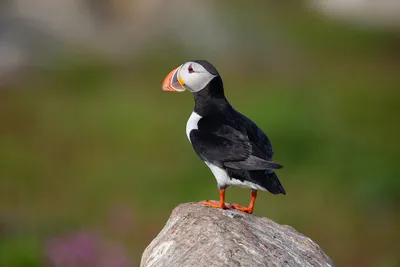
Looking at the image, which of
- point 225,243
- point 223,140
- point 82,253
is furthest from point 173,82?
point 82,253

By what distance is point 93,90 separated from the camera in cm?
2925

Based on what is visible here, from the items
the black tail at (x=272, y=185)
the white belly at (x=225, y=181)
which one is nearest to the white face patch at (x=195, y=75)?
the white belly at (x=225, y=181)

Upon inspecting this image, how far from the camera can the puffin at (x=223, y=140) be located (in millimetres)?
7488

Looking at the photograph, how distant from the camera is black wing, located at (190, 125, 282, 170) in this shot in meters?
7.51

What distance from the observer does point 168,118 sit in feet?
80.7

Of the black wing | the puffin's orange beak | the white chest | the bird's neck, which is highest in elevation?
the puffin's orange beak

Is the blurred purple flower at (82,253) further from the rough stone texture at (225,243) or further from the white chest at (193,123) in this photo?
the rough stone texture at (225,243)

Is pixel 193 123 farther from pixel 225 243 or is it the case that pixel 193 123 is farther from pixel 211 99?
pixel 225 243

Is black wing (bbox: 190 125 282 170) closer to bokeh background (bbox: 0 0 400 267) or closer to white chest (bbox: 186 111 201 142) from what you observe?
white chest (bbox: 186 111 201 142)

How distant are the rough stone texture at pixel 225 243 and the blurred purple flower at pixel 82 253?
4.80 meters

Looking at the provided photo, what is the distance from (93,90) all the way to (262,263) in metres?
23.1

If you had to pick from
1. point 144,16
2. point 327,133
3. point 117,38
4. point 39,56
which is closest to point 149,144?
point 327,133

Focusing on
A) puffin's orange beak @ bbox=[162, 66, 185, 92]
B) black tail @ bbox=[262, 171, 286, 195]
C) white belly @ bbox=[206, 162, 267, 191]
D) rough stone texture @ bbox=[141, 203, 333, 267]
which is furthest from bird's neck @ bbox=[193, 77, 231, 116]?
rough stone texture @ bbox=[141, 203, 333, 267]

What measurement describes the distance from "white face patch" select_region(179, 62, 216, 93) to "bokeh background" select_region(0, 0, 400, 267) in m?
4.47
